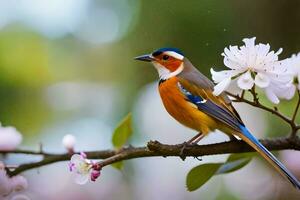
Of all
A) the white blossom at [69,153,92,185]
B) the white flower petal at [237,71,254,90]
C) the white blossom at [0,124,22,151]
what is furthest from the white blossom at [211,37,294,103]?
the white blossom at [0,124,22,151]

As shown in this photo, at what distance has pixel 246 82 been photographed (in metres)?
0.49

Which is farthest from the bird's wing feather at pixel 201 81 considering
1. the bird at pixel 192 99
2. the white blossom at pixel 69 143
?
the white blossom at pixel 69 143

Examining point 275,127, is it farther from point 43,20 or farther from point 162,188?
point 43,20

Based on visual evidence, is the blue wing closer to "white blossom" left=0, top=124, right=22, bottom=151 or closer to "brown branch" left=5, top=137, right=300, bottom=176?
"brown branch" left=5, top=137, right=300, bottom=176

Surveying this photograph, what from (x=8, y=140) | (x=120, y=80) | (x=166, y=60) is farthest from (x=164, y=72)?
(x=120, y=80)

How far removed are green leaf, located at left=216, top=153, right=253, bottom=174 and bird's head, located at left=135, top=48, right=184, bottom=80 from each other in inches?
4.0

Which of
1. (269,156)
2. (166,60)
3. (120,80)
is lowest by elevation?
(269,156)

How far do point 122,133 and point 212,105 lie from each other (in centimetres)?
9

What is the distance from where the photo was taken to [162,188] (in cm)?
102

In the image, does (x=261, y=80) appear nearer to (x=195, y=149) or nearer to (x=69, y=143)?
(x=195, y=149)

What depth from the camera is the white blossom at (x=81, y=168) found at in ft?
1.64

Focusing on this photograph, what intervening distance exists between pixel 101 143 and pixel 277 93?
0.42 m

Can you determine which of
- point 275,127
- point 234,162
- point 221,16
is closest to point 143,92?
point 275,127

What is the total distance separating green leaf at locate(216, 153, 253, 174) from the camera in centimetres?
60
